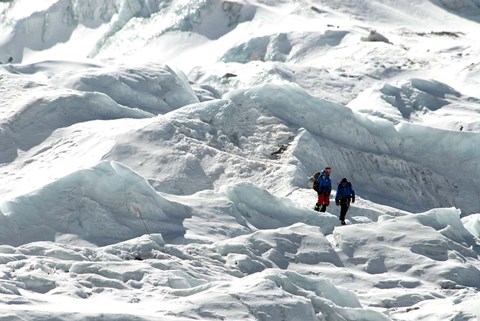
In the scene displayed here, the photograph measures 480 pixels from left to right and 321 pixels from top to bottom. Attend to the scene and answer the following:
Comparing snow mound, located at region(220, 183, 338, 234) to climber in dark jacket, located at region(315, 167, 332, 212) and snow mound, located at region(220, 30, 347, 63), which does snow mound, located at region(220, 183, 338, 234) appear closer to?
climber in dark jacket, located at region(315, 167, 332, 212)

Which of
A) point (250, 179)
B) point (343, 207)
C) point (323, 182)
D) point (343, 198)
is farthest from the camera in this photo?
point (250, 179)

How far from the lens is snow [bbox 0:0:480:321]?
737 inches

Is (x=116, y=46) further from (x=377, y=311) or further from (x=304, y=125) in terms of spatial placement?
(x=377, y=311)

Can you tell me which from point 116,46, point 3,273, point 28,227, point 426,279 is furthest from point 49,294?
point 116,46

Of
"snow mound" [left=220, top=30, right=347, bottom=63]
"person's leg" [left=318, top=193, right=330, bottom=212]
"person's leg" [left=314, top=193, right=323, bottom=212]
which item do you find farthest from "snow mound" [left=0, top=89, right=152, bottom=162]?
"snow mound" [left=220, top=30, right=347, bottom=63]

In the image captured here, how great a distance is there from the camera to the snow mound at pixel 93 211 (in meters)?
21.4

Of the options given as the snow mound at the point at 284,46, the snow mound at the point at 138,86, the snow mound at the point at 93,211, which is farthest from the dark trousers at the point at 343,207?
the snow mound at the point at 284,46

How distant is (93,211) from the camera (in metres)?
22.1

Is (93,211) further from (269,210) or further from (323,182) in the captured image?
(323,182)

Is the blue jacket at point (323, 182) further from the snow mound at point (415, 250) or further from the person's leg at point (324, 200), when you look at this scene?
the snow mound at point (415, 250)

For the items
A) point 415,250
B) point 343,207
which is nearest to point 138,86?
point 343,207

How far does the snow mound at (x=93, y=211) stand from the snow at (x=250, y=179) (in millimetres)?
33

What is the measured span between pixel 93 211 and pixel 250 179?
6213 millimetres

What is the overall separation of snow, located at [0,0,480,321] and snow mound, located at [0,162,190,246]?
3cm
